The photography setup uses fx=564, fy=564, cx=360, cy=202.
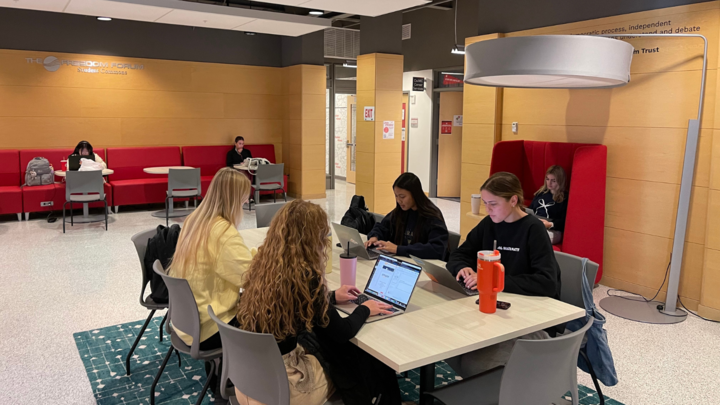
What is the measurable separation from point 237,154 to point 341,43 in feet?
10.8

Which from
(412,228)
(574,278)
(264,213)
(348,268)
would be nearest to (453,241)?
(412,228)

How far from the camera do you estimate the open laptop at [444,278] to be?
2.95m

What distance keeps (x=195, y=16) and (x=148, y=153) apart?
3.02 meters

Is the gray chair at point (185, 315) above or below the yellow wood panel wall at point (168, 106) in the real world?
below

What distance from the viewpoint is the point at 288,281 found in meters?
2.26

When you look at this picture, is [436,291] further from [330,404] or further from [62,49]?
[62,49]

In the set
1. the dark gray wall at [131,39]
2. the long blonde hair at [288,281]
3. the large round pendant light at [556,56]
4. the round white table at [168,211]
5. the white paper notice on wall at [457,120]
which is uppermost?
the dark gray wall at [131,39]

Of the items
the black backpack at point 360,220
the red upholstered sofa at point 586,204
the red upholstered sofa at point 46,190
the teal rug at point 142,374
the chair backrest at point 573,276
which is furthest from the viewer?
the red upholstered sofa at point 46,190

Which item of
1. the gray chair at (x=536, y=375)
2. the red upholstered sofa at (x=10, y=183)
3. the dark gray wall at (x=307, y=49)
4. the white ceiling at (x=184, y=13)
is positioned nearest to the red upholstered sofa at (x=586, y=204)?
the gray chair at (x=536, y=375)

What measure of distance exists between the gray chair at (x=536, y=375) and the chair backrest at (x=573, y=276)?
3.08ft

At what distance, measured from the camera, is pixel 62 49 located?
9.62 metres

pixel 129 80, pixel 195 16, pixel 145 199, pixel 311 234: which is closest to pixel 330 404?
pixel 311 234

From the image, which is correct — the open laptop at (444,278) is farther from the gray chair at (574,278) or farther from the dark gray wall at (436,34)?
the dark gray wall at (436,34)

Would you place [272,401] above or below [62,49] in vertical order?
below
